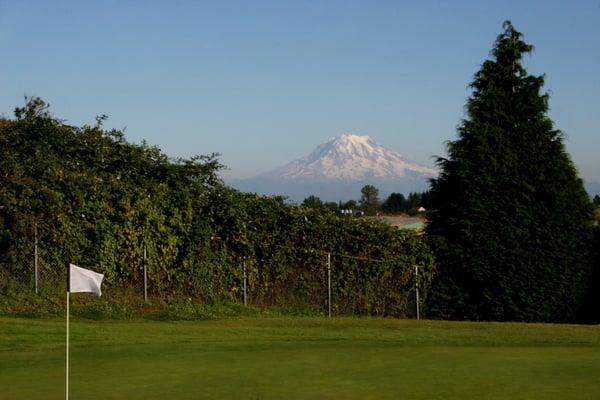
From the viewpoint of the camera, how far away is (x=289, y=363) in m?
11.2

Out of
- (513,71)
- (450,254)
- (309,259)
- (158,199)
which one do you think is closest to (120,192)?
(158,199)

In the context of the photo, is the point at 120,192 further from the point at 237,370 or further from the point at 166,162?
the point at 237,370

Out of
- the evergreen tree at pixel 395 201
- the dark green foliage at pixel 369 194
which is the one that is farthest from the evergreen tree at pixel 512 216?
the dark green foliage at pixel 369 194

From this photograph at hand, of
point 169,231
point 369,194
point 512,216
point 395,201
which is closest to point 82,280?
point 169,231

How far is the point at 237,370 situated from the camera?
1059 centimetres

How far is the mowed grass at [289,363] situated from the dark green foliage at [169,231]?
3.51 meters

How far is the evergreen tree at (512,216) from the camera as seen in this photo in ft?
75.3

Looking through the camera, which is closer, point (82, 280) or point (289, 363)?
point (82, 280)

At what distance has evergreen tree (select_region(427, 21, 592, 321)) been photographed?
22.9 meters

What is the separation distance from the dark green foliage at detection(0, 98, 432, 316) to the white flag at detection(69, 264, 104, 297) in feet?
37.3

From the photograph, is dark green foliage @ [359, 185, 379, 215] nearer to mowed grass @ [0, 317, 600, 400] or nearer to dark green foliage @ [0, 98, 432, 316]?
dark green foliage @ [0, 98, 432, 316]

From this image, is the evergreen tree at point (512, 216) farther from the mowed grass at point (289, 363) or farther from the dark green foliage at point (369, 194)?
the dark green foliage at point (369, 194)

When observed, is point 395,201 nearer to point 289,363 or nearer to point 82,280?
point 289,363

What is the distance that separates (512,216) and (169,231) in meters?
8.40
